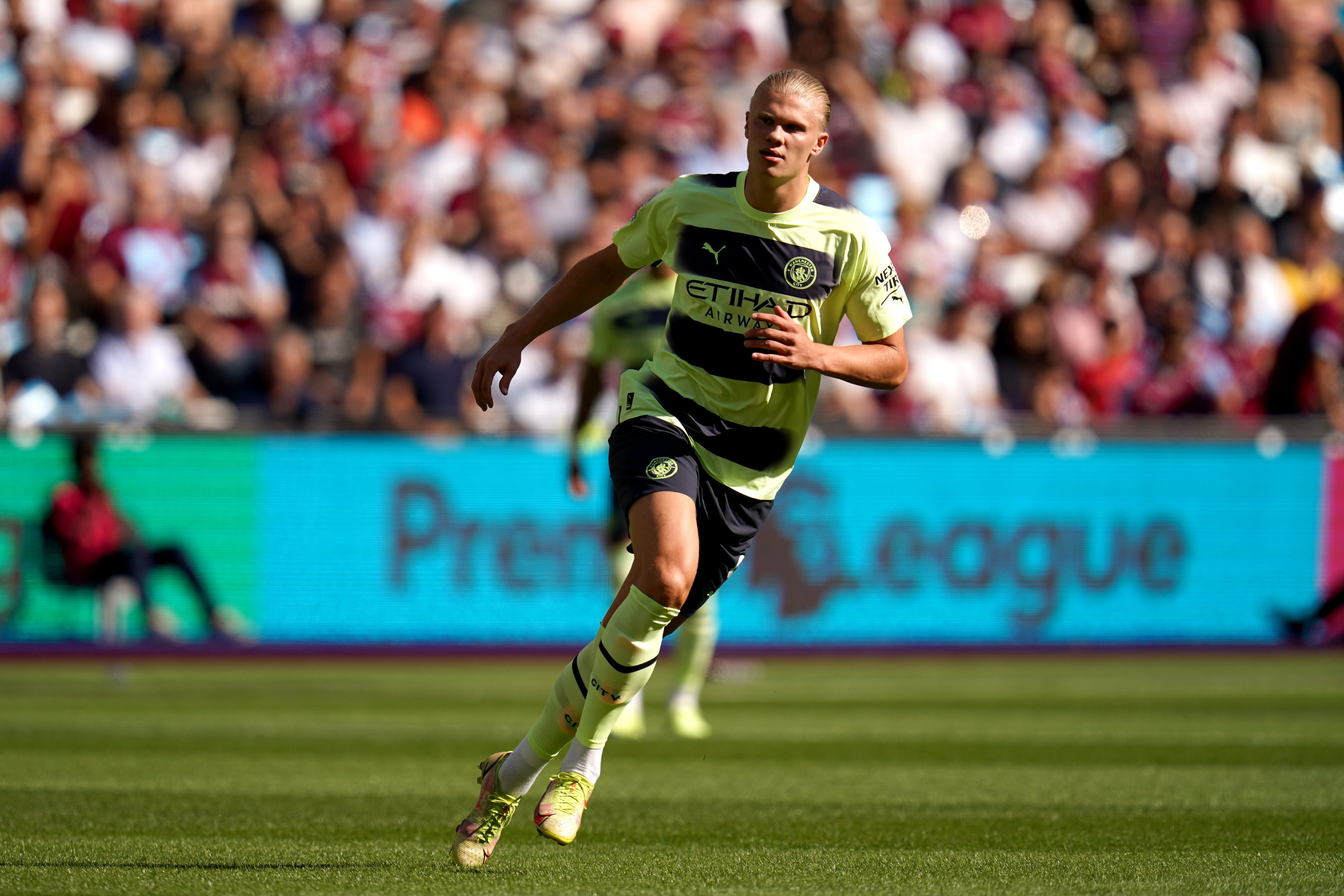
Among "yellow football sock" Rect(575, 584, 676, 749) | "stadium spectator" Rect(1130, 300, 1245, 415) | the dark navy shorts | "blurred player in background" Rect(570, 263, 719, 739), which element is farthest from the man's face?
"stadium spectator" Rect(1130, 300, 1245, 415)

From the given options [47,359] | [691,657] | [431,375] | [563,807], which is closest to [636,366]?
[691,657]

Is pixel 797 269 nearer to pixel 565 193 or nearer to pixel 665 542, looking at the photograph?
pixel 665 542

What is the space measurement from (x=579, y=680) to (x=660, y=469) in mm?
660

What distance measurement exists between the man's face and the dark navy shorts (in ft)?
2.70

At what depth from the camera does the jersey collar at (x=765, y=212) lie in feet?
18.8

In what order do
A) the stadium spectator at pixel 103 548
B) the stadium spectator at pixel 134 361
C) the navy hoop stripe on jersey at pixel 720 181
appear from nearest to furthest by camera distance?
the navy hoop stripe on jersey at pixel 720 181 → the stadium spectator at pixel 103 548 → the stadium spectator at pixel 134 361

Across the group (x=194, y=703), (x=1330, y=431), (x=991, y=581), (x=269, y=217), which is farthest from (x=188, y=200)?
(x=1330, y=431)

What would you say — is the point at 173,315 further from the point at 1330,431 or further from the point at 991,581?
the point at 1330,431

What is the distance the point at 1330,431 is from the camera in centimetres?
1585

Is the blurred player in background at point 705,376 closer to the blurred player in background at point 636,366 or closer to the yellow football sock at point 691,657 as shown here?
the blurred player in background at point 636,366

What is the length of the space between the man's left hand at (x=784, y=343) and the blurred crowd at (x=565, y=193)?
969cm

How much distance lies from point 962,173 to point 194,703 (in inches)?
394

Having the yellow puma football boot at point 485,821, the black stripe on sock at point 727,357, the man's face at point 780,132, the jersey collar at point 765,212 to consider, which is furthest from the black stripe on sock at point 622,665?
the man's face at point 780,132

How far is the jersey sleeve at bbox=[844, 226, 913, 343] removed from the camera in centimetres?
573
